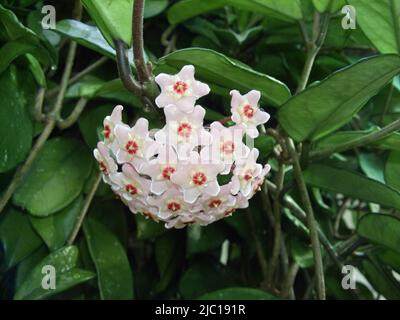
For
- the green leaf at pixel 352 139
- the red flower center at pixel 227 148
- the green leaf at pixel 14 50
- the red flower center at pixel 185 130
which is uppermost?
the green leaf at pixel 14 50

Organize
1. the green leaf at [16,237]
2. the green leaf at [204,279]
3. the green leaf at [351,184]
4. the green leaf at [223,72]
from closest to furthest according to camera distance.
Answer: the green leaf at [223,72] → the green leaf at [351,184] → the green leaf at [16,237] → the green leaf at [204,279]

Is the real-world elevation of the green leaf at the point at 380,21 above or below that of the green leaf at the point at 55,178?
above

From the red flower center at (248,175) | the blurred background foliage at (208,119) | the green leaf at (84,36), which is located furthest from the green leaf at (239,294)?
the green leaf at (84,36)

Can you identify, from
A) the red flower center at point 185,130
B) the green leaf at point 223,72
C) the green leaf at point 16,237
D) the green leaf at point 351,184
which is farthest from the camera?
the green leaf at point 16,237

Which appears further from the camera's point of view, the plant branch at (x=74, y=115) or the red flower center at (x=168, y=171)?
the plant branch at (x=74, y=115)

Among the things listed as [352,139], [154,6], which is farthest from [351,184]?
[154,6]

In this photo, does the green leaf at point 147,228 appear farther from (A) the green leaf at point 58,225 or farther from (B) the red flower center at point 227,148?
(B) the red flower center at point 227,148

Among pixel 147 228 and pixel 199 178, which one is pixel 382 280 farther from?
pixel 199 178

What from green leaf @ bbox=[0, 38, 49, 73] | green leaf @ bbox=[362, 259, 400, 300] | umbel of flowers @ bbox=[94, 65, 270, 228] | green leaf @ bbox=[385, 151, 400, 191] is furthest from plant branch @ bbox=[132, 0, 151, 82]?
green leaf @ bbox=[362, 259, 400, 300]
